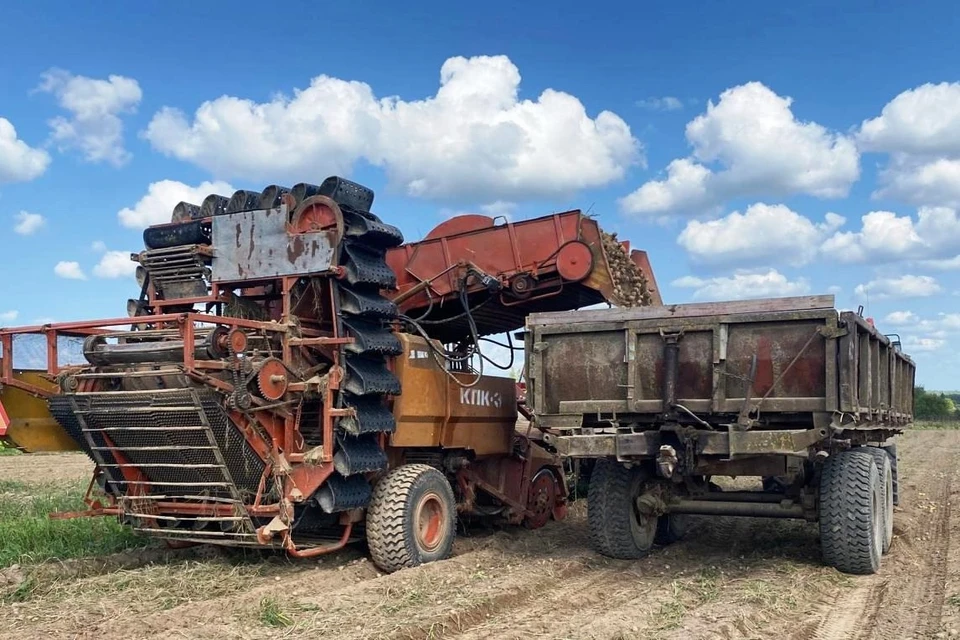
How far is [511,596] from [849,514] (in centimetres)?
285

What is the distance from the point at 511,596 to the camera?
6625mm

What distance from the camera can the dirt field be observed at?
5699mm

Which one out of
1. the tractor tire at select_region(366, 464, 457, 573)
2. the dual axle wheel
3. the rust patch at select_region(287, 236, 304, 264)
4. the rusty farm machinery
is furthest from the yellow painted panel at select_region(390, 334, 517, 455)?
the dual axle wheel

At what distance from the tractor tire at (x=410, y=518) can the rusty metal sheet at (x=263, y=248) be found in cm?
202

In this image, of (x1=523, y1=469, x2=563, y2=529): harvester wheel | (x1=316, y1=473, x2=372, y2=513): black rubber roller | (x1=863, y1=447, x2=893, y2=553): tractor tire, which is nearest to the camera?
(x1=316, y1=473, x2=372, y2=513): black rubber roller

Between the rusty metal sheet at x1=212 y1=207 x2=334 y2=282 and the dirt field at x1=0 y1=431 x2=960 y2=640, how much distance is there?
2.57 meters

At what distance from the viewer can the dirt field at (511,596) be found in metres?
5.70

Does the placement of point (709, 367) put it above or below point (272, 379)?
above

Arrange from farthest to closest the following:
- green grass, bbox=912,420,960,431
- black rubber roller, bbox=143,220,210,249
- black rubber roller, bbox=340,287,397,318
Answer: green grass, bbox=912,420,960,431 < black rubber roller, bbox=143,220,210,249 < black rubber roller, bbox=340,287,397,318

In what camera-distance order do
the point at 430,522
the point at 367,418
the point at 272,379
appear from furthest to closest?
the point at 430,522 < the point at 367,418 < the point at 272,379

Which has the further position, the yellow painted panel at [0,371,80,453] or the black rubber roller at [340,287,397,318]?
the black rubber roller at [340,287,397,318]

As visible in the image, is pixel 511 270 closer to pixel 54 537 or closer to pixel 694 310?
pixel 694 310

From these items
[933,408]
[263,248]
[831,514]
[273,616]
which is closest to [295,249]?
[263,248]

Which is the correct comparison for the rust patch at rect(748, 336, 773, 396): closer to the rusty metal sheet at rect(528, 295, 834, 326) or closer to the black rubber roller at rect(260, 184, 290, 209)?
the rusty metal sheet at rect(528, 295, 834, 326)
